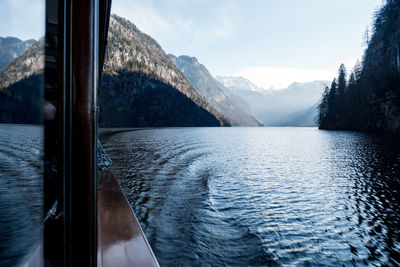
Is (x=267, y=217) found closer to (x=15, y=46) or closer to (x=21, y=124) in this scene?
(x=21, y=124)

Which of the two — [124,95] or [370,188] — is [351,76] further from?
[124,95]

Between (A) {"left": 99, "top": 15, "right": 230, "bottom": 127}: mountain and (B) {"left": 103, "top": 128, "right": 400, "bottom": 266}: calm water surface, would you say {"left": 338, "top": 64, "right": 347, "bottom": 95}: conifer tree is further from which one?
(A) {"left": 99, "top": 15, "right": 230, "bottom": 127}: mountain

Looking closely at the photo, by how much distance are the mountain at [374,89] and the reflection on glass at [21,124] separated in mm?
59507

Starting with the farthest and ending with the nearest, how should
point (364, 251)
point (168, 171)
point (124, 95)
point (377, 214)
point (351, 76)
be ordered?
point (124, 95) < point (351, 76) < point (168, 171) < point (377, 214) < point (364, 251)

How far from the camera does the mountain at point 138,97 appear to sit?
95.5m

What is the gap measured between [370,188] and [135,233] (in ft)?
31.3

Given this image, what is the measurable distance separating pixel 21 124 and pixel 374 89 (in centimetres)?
6930

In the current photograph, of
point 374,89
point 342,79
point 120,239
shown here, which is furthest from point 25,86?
point 342,79

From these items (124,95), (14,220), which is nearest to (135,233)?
(14,220)

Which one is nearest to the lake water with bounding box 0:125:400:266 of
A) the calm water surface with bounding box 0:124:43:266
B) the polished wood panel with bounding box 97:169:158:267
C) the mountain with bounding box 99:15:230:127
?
the calm water surface with bounding box 0:124:43:266

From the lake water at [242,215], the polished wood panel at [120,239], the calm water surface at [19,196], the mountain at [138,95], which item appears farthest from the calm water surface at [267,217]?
the mountain at [138,95]

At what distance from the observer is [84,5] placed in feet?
3.38

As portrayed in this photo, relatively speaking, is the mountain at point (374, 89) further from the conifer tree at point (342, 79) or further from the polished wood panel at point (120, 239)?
the polished wood panel at point (120, 239)

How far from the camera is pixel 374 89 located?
53.0 meters
